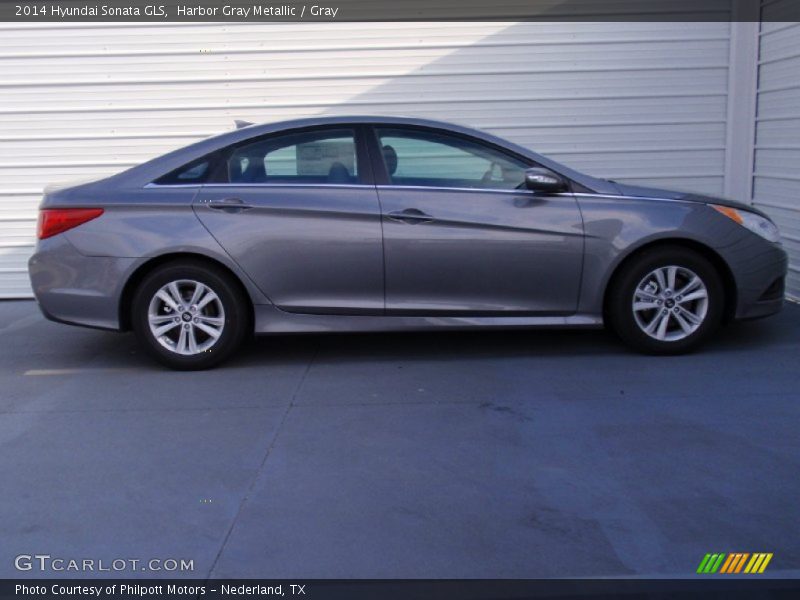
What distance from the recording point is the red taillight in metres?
6.17

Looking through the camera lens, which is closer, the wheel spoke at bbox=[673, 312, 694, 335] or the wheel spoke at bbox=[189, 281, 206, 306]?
the wheel spoke at bbox=[189, 281, 206, 306]

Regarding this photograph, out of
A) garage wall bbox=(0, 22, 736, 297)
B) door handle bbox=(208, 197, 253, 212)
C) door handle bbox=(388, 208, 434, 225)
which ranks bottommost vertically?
door handle bbox=(388, 208, 434, 225)

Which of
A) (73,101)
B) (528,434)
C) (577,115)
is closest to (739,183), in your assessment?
(577,115)

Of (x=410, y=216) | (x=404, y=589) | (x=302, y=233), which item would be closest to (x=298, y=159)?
(x=302, y=233)

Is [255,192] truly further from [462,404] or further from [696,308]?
[696,308]

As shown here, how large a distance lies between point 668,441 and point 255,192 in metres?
2.86

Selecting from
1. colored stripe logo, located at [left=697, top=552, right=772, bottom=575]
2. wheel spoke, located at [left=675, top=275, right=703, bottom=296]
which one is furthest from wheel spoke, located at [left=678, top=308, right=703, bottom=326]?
colored stripe logo, located at [left=697, top=552, right=772, bottom=575]

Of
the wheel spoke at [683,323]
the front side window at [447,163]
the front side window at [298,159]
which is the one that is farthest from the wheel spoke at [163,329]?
the wheel spoke at [683,323]

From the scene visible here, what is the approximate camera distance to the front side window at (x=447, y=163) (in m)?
6.32

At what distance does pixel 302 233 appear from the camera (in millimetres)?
6180

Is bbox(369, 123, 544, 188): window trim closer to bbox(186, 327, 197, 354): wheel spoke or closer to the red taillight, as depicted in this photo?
bbox(186, 327, 197, 354): wheel spoke

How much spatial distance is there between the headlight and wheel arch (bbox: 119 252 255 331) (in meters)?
2.99

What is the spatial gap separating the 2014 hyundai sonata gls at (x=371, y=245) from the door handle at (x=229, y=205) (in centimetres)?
1

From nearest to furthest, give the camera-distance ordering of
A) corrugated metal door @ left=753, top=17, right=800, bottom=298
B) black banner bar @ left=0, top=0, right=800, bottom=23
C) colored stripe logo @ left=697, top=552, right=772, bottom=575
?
1. colored stripe logo @ left=697, top=552, right=772, bottom=575
2. corrugated metal door @ left=753, top=17, right=800, bottom=298
3. black banner bar @ left=0, top=0, right=800, bottom=23
